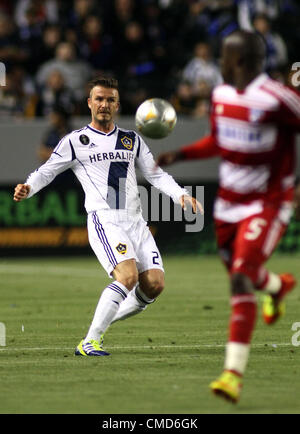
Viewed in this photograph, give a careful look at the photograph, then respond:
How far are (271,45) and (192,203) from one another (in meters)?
11.5

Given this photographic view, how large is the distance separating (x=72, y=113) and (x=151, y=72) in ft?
7.14

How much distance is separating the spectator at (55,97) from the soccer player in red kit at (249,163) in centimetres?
1209

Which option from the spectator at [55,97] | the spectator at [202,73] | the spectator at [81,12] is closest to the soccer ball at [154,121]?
the spectator at [55,97]

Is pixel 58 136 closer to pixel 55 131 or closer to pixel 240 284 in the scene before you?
pixel 55 131

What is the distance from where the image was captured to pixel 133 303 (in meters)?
8.96

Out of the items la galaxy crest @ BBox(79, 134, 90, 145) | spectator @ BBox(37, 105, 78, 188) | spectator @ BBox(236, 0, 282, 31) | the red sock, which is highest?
spectator @ BBox(236, 0, 282, 31)

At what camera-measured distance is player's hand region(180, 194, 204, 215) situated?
27.0 ft

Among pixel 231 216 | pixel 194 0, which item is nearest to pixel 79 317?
pixel 231 216

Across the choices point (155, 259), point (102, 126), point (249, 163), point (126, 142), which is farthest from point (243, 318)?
point (102, 126)

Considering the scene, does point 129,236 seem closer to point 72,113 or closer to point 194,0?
point 72,113

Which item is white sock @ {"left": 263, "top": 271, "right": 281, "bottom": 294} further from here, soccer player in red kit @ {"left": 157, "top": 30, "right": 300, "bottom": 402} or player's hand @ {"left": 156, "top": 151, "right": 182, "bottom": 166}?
player's hand @ {"left": 156, "top": 151, "right": 182, "bottom": 166}

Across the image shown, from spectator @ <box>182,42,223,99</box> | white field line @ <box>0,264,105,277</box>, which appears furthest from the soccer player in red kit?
spectator @ <box>182,42,223,99</box>

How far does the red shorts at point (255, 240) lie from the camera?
6.29m

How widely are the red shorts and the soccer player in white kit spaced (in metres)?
2.17
